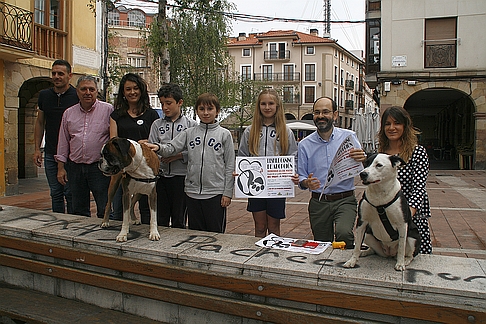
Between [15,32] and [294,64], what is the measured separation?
47.4 metres

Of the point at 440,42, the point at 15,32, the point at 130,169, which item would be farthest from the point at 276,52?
the point at 130,169

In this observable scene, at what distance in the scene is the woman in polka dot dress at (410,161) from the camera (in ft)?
10.2

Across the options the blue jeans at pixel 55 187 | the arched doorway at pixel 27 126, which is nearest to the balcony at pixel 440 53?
the arched doorway at pixel 27 126

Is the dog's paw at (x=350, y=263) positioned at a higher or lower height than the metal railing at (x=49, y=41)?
lower

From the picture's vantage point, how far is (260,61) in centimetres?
5525

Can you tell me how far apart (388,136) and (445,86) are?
16808 mm

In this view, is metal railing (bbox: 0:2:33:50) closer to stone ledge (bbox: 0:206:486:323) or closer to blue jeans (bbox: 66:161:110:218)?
blue jeans (bbox: 66:161:110:218)

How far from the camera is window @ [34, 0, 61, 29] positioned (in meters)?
11.1

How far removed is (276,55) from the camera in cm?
5459

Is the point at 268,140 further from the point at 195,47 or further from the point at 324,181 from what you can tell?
the point at 195,47

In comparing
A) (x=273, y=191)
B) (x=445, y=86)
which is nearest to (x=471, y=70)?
(x=445, y=86)

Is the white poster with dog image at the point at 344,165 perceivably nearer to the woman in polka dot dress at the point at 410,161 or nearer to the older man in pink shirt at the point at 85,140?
the woman in polka dot dress at the point at 410,161

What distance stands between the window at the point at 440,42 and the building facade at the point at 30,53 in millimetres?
13522

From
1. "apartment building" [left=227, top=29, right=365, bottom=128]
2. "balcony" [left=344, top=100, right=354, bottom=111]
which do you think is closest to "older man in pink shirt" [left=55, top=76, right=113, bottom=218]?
"apartment building" [left=227, top=29, right=365, bottom=128]
